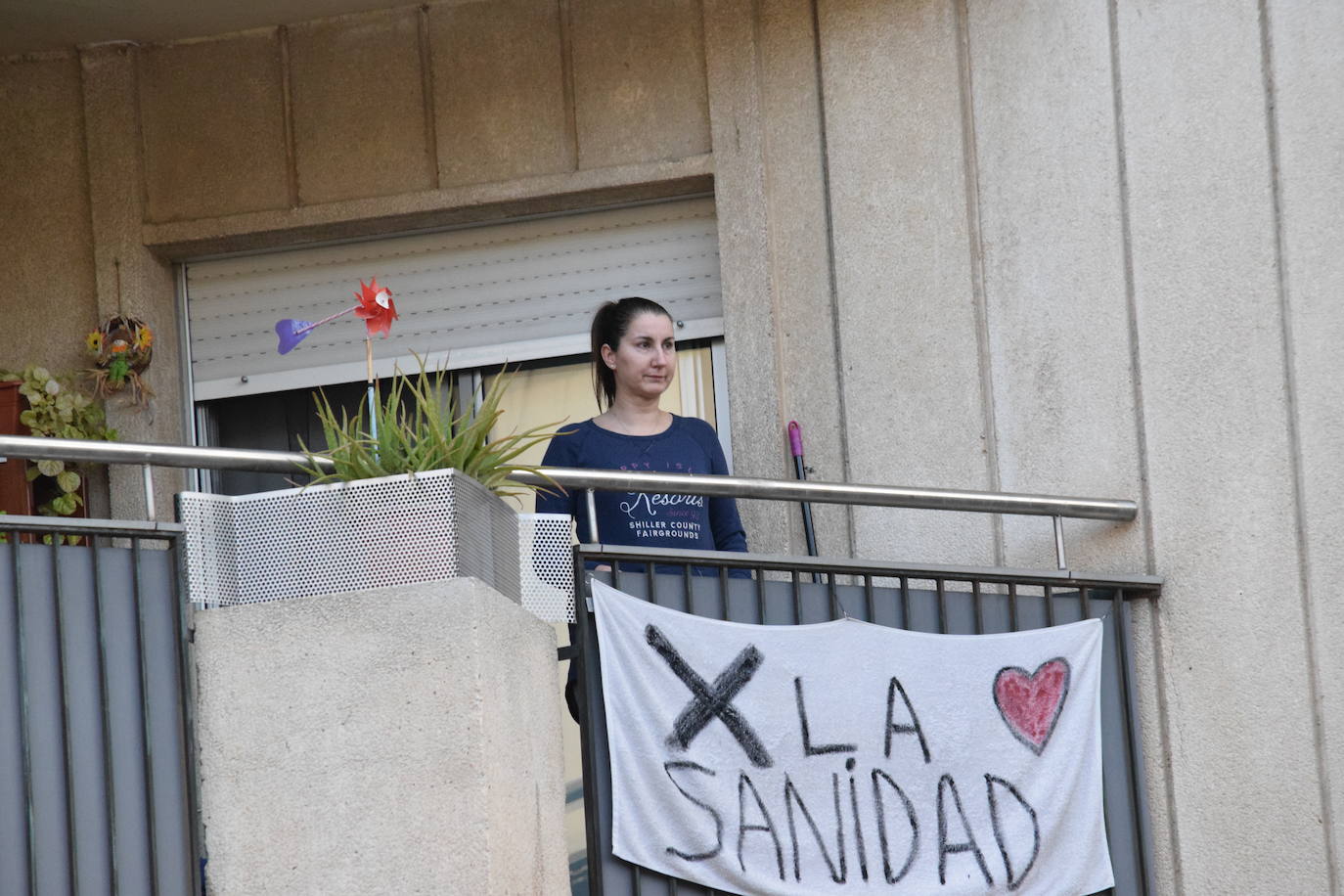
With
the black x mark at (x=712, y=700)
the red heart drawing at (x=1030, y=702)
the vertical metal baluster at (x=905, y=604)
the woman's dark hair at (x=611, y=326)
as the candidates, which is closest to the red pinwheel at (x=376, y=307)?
the black x mark at (x=712, y=700)

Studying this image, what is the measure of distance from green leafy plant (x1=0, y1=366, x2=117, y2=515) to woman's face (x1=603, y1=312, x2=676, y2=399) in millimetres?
2428

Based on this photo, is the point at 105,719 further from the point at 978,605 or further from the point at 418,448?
the point at 978,605

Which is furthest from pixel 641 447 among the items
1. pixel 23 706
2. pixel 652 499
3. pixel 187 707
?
pixel 23 706

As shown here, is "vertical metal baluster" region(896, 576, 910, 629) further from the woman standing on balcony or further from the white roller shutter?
the white roller shutter

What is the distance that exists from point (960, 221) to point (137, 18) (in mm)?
3502

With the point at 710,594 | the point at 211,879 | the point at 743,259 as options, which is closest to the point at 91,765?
the point at 211,879

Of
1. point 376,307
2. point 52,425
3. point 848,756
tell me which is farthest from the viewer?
point 52,425

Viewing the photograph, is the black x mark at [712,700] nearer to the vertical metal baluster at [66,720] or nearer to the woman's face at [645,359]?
the woman's face at [645,359]

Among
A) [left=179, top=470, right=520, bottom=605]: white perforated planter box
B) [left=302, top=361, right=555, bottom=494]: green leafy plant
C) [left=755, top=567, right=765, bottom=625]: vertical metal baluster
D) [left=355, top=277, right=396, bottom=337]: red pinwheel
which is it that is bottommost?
[left=755, top=567, right=765, bottom=625]: vertical metal baluster

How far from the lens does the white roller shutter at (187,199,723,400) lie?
25.5ft

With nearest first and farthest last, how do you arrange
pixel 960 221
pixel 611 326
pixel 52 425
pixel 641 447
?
pixel 641 447 < pixel 611 326 < pixel 960 221 < pixel 52 425

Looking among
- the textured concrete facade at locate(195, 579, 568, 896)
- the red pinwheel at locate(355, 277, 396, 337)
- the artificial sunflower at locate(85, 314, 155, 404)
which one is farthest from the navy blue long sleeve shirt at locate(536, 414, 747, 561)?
the artificial sunflower at locate(85, 314, 155, 404)

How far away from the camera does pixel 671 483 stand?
5453mm

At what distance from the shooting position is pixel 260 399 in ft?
26.7
